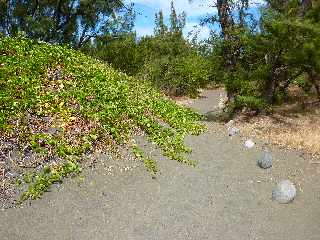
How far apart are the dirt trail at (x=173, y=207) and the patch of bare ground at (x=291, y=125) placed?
2078mm

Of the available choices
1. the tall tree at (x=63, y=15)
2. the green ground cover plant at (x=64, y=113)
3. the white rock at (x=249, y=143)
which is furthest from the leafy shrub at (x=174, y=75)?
the white rock at (x=249, y=143)

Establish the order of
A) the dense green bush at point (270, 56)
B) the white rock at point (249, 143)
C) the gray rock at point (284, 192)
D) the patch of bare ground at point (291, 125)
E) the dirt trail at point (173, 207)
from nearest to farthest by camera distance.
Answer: the dirt trail at point (173, 207) → the gray rock at point (284, 192) → the white rock at point (249, 143) → the patch of bare ground at point (291, 125) → the dense green bush at point (270, 56)

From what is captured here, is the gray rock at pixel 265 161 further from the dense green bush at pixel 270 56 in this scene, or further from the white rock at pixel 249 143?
the dense green bush at pixel 270 56

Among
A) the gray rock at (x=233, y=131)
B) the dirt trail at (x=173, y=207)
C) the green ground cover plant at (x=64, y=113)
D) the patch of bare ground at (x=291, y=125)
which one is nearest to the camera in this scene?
the dirt trail at (x=173, y=207)

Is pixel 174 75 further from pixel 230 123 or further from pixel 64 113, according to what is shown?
pixel 64 113

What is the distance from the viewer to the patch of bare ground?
47.4ft

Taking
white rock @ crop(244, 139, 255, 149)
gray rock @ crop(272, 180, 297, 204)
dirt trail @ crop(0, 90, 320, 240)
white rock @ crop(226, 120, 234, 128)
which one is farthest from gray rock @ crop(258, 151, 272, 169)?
white rock @ crop(226, 120, 234, 128)

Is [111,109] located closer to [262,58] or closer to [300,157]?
[300,157]

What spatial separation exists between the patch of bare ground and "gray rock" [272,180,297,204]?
305 centimetres

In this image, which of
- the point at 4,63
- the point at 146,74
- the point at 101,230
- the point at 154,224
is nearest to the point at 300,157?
the point at 154,224

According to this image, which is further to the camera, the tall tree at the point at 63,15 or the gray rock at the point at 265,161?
the tall tree at the point at 63,15

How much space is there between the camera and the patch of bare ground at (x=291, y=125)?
14.5 meters

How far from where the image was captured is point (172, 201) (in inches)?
388

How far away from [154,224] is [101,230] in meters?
0.95
